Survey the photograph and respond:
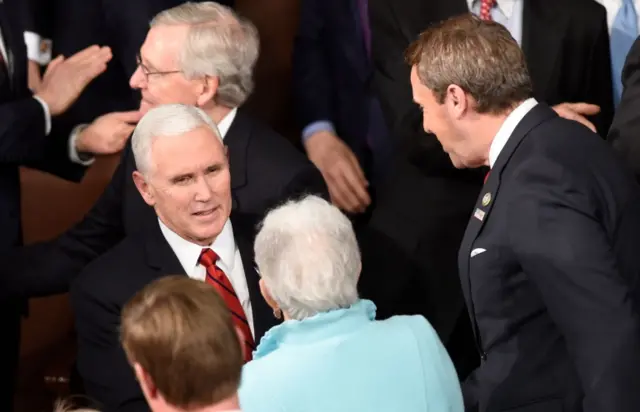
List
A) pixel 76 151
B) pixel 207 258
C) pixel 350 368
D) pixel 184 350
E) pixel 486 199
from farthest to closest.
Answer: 1. pixel 76 151
2. pixel 207 258
3. pixel 486 199
4. pixel 350 368
5. pixel 184 350

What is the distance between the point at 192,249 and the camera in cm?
280

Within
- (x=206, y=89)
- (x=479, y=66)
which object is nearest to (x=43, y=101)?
(x=206, y=89)

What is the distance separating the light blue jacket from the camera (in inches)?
80.2

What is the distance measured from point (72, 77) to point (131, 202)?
2.19 feet

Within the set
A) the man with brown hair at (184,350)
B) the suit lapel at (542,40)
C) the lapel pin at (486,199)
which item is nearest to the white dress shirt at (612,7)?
the suit lapel at (542,40)

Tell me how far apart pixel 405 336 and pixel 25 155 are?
1776 mm

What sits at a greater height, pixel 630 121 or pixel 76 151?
pixel 630 121

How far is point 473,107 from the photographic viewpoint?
8.20ft

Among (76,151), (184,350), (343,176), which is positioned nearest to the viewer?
(184,350)

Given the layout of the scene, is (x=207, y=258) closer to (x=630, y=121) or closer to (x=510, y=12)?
(x=630, y=121)

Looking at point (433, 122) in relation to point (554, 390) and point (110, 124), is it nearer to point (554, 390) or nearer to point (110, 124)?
point (554, 390)

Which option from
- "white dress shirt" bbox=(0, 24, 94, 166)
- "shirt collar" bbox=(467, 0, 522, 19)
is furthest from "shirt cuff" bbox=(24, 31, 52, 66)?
"shirt collar" bbox=(467, 0, 522, 19)

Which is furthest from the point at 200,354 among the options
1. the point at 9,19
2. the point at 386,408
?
the point at 9,19

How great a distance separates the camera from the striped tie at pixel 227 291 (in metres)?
2.78
